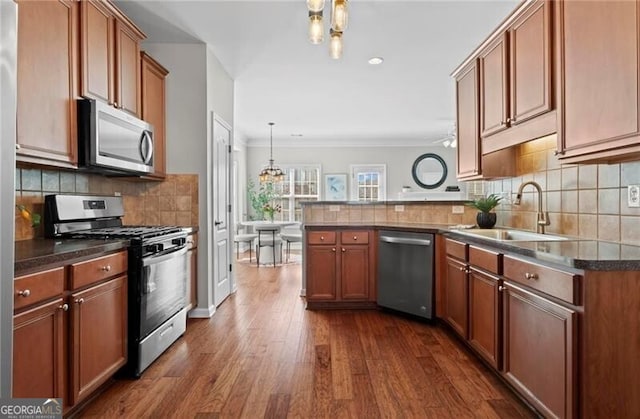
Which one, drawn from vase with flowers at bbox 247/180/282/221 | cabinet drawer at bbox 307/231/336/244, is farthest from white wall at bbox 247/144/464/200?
cabinet drawer at bbox 307/231/336/244

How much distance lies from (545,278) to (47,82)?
105 inches

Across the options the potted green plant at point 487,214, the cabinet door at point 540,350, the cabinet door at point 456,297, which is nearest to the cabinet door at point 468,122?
the potted green plant at point 487,214

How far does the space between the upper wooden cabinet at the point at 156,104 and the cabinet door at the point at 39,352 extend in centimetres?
180

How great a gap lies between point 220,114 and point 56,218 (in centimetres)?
214

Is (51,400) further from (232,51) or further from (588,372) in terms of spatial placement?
(232,51)

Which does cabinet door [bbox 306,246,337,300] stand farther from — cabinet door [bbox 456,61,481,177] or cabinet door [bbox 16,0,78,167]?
cabinet door [bbox 16,0,78,167]

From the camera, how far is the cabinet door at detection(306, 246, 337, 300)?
12.7 feet

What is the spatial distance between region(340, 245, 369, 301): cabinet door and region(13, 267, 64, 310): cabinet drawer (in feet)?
8.42

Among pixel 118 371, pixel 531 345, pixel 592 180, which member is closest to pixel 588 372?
pixel 531 345

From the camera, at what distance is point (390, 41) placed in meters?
3.63

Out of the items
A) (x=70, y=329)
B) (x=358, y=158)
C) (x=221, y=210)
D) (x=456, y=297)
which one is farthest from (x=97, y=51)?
(x=358, y=158)

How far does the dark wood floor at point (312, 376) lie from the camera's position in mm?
1980

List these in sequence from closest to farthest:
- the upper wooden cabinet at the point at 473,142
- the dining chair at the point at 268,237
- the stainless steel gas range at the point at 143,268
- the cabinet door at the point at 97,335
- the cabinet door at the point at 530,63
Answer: the cabinet door at the point at 97,335, the cabinet door at the point at 530,63, the stainless steel gas range at the point at 143,268, the upper wooden cabinet at the point at 473,142, the dining chair at the point at 268,237

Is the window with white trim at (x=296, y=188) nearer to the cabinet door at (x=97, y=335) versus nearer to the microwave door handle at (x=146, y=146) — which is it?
the microwave door handle at (x=146, y=146)
